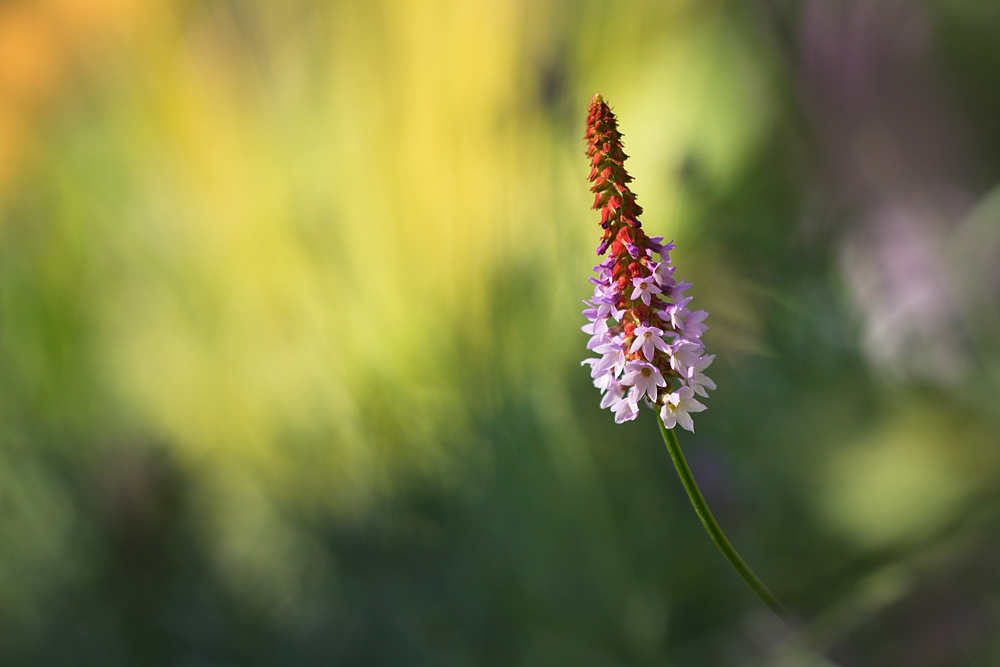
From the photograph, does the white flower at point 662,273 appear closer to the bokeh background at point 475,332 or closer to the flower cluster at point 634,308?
the flower cluster at point 634,308

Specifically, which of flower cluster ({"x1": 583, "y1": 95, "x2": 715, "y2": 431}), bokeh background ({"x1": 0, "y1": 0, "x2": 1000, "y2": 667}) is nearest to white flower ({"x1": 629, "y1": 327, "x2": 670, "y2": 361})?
flower cluster ({"x1": 583, "y1": 95, "x2": 715, "y2": 431})

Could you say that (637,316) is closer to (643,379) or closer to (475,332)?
(643,379)

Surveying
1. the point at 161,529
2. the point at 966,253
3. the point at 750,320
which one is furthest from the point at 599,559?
the point at 161,529

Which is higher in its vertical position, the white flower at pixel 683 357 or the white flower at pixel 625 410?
the white flower at pixel 683 357

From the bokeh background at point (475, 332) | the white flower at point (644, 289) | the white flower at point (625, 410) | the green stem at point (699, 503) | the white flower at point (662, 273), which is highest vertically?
the bokeh background at point (475, 332)

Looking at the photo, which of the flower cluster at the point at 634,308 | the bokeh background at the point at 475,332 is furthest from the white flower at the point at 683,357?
the bokeh background at the point at 475,332

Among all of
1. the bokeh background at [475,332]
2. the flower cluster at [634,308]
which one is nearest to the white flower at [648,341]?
the flower cluster at [634,308]

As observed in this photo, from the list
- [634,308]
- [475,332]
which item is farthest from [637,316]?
[475,332]

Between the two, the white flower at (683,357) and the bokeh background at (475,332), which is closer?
the white flower at (683,357)
